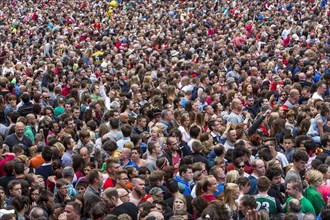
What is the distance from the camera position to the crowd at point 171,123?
26.7 feet

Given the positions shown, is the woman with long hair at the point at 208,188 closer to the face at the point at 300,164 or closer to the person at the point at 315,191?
the person at the point at 315,191

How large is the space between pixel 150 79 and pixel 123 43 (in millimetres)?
7663

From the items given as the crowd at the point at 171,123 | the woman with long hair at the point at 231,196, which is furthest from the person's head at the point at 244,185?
the woman with long hair at the point at 231,196

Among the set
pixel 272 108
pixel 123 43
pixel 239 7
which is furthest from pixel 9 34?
pixel 272 108

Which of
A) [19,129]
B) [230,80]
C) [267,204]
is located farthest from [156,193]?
[230,80]

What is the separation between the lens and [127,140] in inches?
437

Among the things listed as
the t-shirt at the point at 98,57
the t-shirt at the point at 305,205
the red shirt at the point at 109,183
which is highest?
the t-shirt at the point at 305,205

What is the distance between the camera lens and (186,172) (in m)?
9.08

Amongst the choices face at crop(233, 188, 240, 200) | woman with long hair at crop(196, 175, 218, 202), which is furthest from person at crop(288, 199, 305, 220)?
woman with long hair at crop(196, 175, 218, 202)

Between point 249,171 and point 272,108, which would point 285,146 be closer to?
point 249,171

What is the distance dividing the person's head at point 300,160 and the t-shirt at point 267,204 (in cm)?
133

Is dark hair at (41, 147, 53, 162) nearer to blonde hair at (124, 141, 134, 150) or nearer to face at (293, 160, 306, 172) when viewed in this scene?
blonde hair at (124, 141, 134, 150)

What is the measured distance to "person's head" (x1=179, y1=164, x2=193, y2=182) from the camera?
29.8 ft

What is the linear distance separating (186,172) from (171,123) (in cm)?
309
